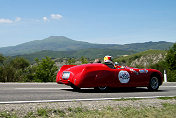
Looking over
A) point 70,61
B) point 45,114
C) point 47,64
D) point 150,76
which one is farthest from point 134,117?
point 47,64

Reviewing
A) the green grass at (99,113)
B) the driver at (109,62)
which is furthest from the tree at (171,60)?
the green grass at (99,113)

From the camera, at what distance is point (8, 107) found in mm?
5844

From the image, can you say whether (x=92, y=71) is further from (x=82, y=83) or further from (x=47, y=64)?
(x=47, y=64)

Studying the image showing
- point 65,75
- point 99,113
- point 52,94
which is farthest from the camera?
point 65,75

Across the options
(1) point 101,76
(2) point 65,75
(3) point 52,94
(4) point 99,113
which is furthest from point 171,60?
(4) point 99,113

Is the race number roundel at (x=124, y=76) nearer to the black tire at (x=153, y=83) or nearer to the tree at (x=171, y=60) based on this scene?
the black tire at (x=153, y=83)

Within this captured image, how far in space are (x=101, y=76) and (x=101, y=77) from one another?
0.04 metres

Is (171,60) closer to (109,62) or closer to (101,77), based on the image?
(109,62)

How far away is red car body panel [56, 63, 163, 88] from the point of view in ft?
30.1

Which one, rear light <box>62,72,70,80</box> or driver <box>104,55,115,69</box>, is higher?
driver <box>104,55,115,69</box>

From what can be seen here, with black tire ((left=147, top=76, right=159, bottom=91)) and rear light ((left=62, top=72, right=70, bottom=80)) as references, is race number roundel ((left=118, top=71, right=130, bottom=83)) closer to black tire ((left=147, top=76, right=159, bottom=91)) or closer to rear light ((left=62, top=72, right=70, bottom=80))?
black tire ((left=147, top=76, right=159, bottom=91))

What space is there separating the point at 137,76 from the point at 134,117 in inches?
197

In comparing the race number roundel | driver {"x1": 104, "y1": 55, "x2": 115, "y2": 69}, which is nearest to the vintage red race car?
the race number roundel

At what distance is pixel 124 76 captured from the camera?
9.98 m
